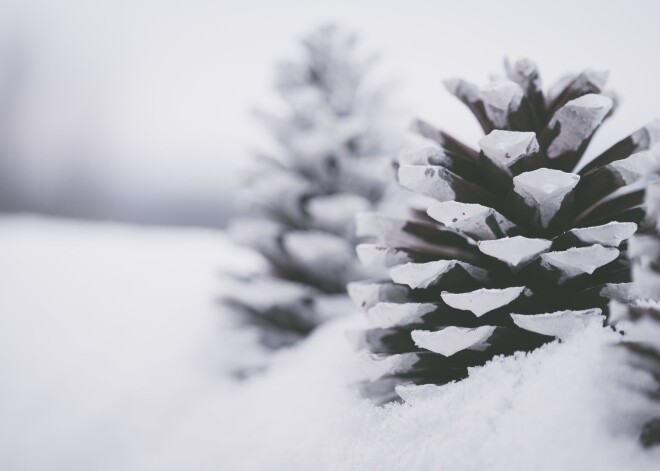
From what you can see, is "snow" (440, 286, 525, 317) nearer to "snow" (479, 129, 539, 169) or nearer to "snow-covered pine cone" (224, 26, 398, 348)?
"snow" (479, 129, 539, 169)

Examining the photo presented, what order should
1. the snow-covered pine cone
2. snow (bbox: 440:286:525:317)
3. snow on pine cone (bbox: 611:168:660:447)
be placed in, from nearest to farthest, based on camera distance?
snow on pine cone (bbox: 611:168:660:447), snow (bbox: 440:286:525:317), the snow-covered pine cone

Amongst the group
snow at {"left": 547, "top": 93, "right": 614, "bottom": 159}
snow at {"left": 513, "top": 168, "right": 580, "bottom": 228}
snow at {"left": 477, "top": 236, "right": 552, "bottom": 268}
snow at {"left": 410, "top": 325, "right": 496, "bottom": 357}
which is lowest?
snow at {"left": 410, "top": 325, "right": 496, "bottom": 357}

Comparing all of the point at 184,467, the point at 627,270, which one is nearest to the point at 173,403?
the point at 184,467

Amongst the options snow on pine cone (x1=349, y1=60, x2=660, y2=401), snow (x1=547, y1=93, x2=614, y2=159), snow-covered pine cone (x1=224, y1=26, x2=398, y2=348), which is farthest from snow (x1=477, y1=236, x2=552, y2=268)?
snow-covered pine cone (x1=224, y1=26, x2=398, y2=348)

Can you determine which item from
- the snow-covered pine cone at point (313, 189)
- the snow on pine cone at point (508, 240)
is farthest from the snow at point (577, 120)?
the snow-covered pine cone at point (313, 189)

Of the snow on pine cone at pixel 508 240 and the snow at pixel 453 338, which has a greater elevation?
the snow on pine cone at pixel 508 240

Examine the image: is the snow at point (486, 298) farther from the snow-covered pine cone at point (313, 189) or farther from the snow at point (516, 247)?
the snow-covered pine cone at point (313, 189)

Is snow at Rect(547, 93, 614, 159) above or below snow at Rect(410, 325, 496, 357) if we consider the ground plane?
above

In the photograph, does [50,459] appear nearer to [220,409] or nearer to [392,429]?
[220,409]
